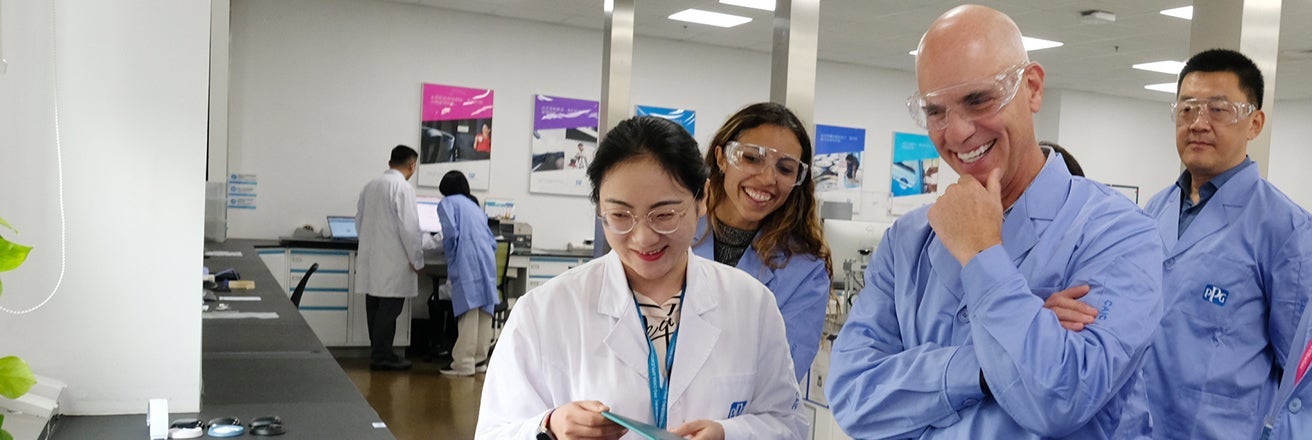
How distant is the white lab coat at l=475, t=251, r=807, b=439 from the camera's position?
157 cm

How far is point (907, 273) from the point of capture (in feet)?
5.05

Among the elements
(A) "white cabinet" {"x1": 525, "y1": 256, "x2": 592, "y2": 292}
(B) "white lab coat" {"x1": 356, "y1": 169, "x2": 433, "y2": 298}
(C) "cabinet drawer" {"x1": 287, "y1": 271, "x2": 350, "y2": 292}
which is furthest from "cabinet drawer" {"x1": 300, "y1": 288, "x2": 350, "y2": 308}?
(A) "white cabinet" {"x1": 525, "y1": 256, "x2": 592, "y2": 292}

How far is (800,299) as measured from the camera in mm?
2252

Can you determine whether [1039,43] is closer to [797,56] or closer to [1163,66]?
[1163,66]

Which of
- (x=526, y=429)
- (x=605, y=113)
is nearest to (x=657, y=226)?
(x=526, y=429)

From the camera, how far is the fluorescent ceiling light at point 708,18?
8.37m

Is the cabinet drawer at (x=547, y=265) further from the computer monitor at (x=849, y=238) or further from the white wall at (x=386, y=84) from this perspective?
the computer monitor at (x=849, y=238)

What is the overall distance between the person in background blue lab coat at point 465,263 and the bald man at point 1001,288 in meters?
6.08

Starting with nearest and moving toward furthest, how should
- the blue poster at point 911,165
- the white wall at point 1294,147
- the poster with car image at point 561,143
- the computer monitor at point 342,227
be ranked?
the computer monitor at point 342,227
the poster with car image at point 561,143
the blue poster at point 911,165
the white wall at point 1294,147

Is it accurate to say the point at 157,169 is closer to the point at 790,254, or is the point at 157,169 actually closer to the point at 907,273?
the point at 790,254

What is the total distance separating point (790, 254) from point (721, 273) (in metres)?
0.55

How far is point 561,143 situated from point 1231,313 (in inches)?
297

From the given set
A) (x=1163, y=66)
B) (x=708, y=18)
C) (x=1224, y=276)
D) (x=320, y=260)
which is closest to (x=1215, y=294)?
(x=1224, y=276)

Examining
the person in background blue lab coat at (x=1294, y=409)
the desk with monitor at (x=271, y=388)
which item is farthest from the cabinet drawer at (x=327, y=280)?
the person in background blue lab coat at (x=1294, y=409)
